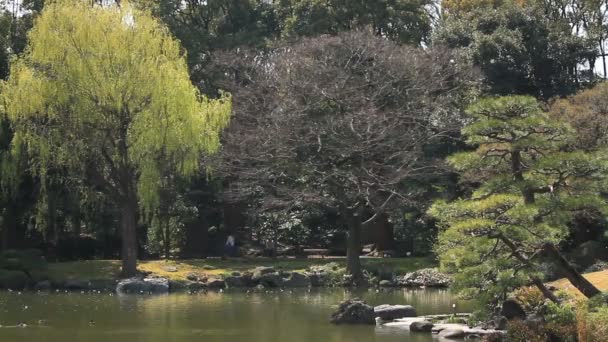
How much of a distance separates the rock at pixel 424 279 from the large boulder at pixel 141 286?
7775 mm

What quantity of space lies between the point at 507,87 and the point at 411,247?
7.32 meters

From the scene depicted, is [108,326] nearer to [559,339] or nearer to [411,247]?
[559,339]

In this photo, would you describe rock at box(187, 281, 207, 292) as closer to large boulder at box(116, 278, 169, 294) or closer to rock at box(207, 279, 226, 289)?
rock at box(207, 279, 226, 289)

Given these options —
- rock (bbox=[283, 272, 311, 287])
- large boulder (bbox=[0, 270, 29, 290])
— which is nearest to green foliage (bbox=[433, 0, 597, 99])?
rock (bbox=[283, 272, 311, 287])

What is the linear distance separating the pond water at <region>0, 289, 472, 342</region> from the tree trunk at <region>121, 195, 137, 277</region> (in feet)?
11.0

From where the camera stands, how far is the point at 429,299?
69.2 ft

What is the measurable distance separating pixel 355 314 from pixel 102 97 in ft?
39.1

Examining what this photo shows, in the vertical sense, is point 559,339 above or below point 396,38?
below

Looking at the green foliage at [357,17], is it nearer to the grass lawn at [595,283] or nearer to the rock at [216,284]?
the rock at [216,284]

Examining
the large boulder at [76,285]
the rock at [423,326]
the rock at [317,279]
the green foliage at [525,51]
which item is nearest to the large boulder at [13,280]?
the large boulder at [76,285]

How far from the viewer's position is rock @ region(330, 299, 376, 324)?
15.3m

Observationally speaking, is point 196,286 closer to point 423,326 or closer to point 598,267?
point 423,326

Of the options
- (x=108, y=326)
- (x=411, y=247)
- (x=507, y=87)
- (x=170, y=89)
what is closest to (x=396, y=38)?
(x=507, y=87)

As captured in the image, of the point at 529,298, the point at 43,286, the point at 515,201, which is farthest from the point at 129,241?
the point at 515,201
